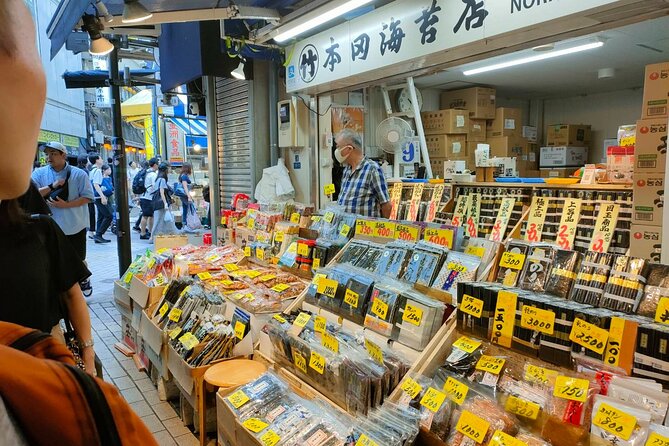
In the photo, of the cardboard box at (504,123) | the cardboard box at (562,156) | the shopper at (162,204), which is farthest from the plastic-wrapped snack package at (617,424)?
the shopper at (162,204)

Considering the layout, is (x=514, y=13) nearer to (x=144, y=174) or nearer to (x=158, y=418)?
(x=158, y=418)

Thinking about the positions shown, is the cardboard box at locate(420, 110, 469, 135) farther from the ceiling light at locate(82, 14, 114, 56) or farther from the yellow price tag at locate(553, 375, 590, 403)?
the yellow price tag at locate(553, 375, 590, 403)

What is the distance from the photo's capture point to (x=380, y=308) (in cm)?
238

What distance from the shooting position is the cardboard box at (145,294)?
406cm

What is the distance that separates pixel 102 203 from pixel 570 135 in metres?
10.8

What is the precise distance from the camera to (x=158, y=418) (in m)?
3.51

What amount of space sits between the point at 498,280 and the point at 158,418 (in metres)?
2.77

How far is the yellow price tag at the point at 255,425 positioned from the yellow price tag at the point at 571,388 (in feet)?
4.16

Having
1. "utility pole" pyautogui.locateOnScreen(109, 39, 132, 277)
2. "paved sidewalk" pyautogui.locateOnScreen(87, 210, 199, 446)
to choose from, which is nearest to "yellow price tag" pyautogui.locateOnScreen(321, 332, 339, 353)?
"paved sidewalk" pyautogui.locateOnScreen(87, 210, 199, 446)

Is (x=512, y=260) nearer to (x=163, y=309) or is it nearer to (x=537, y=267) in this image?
(x=537, y=267)

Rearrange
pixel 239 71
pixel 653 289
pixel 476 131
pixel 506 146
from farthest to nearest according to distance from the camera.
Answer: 1. pixel 506 146
2. pixel 476 131
3. pixel 239 71
4. pixel 653 289

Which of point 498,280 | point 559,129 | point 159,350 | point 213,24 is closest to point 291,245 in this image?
point 159,350

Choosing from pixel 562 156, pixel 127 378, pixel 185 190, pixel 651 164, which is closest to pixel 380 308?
pixel 651 164

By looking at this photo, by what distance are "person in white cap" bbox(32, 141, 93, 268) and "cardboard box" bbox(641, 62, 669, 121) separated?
5.75 metres
